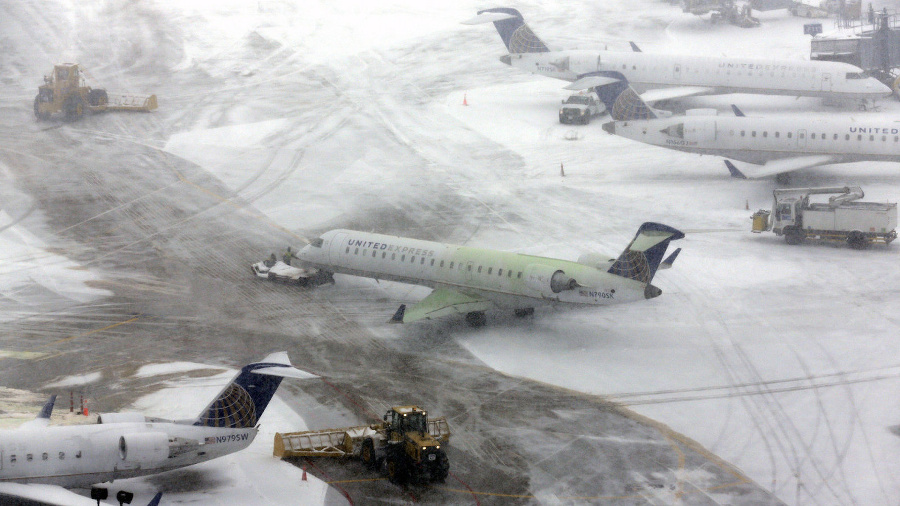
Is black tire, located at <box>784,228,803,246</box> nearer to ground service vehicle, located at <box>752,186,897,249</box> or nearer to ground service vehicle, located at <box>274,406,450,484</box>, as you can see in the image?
ground service vehicle, located at <box>752,186,897,249</box>

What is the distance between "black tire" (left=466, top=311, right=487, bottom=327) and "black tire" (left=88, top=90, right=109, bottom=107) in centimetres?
4634

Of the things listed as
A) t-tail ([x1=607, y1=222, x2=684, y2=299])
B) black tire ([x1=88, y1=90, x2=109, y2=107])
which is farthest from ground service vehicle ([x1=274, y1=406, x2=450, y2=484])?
black tire ([x1=88, y1=90, x2=109, y2=107])

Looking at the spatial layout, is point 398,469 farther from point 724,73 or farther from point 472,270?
point 724,73

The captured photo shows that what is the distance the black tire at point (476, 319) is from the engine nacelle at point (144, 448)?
1785 cm

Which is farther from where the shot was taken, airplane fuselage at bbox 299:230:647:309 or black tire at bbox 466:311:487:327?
black tire at bbox 466:311:487:327

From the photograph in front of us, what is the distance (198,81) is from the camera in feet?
278

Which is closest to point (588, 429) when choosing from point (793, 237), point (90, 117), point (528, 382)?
point (528, 382)

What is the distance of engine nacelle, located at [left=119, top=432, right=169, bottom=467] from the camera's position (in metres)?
27.0

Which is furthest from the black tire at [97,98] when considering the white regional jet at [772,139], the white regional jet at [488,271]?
the white regional jet at [772,139]

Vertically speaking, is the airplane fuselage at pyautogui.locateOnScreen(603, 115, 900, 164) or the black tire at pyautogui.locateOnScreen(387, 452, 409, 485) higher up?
the airplane fuselage at pyautogui.locateOnScreen(603, 115, 900, 164)

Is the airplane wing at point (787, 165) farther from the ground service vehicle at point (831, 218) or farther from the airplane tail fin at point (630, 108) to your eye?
the airplane tail fin at point (630, 108)

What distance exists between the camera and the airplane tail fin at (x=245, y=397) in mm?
28359

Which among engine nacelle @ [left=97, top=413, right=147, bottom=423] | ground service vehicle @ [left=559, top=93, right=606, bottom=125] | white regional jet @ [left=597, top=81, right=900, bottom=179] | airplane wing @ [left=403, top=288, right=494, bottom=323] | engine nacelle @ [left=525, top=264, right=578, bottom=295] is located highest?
ground service vehicle @ [left=559, top=93, right=606, bottom=125]

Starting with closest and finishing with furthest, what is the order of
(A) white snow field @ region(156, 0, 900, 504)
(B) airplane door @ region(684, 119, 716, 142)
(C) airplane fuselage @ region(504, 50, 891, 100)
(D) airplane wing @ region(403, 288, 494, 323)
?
1. (A) white snow field @ region(156, 0, 900, 504)
2. (D) airplane wing @ region(403, 288, 494, 323)
3. (B) airplane door @ region(684, 119, 716, 142)
4. (C) airplane fuselage @ region(504, 50, 891, 100)
